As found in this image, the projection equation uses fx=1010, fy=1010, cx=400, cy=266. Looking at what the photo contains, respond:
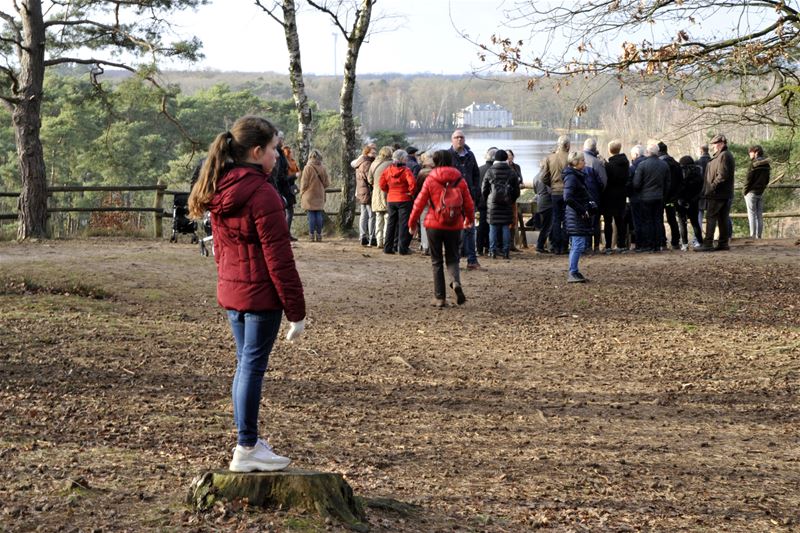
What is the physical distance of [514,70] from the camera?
997 centimetres

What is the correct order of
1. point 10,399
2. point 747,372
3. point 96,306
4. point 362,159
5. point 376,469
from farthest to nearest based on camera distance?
point 362,159 < point 96,306 < point 747,372 < point 10,399 < point 376,469

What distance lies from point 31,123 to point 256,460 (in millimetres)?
16292

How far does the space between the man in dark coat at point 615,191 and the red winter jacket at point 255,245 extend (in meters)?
12.0

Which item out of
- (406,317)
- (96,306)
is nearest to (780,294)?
(406,317)

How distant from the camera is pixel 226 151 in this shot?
15.6 feet

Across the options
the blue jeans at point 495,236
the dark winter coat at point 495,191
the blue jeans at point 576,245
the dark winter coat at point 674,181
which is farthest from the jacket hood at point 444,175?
the dark winter coat at point 674,181

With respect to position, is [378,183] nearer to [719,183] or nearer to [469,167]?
[469,167]

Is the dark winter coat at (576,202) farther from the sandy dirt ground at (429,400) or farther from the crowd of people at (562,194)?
the crowd of people at (562,194)

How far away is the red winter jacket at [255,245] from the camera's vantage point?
467 centimetres

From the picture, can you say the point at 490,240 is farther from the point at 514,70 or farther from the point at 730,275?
the point at 514,70

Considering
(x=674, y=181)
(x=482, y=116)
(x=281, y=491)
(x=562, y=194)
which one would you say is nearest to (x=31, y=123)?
(x=562, y=194)

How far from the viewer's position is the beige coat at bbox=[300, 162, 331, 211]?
17844 mm

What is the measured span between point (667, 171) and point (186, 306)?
27.5 feet

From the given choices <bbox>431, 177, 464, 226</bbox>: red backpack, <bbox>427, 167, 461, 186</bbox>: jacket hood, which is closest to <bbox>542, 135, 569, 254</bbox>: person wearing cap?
<bbox>427, 167, 461, 186</bbox>: jacket hood
